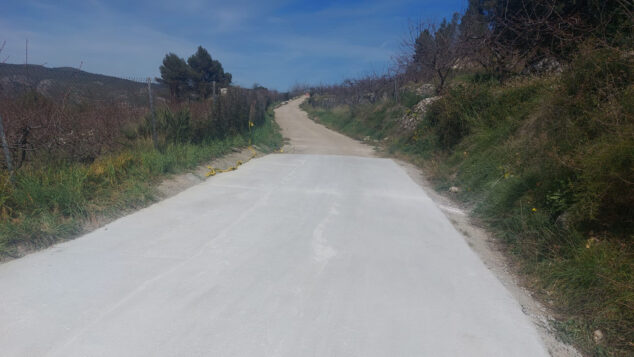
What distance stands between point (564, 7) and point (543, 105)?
613 centimetres

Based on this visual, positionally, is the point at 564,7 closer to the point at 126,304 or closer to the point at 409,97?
the point at 409,97

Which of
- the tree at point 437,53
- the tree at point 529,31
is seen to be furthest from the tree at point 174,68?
the tree at point 529,31

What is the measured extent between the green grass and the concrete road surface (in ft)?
1.07

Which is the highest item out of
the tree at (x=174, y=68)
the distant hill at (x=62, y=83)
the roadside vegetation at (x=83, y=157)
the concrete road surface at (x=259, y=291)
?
the tree at (x=174, y=68)

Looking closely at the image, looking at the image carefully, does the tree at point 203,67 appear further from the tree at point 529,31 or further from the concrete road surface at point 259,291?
the concrete road surface at point 259,291

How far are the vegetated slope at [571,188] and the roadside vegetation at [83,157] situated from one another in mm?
5474

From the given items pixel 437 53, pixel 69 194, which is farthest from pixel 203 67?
pixel 69 194

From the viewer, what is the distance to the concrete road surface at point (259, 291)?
8.32 ft

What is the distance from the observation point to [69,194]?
4746 millimetres

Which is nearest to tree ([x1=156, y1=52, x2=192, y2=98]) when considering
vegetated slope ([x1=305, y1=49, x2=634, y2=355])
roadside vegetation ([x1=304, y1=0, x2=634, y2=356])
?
roadside vegetation ([x1=304, y1=0, x2=634, y2=356])

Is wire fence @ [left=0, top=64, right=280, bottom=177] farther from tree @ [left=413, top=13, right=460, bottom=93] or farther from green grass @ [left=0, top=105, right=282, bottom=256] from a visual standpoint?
tree @ [left=413, top=13, right=460, bottom=93]

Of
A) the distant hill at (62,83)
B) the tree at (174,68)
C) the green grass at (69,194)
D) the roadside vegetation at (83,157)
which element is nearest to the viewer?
the green grass at (69,194)

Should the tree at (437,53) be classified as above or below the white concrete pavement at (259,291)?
above

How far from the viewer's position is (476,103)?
10188 millimetres
